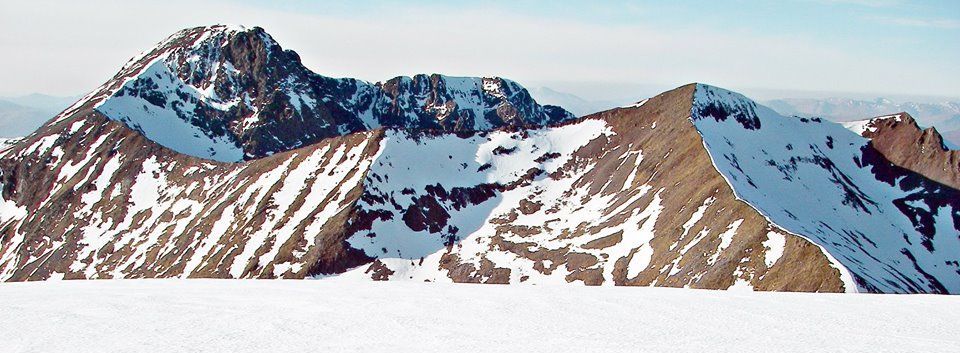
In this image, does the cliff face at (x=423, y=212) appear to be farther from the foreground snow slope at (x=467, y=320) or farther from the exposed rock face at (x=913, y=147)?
the exposed rock face at (x=913, y=147)

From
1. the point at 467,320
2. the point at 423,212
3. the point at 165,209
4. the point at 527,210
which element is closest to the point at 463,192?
the point at 423,212

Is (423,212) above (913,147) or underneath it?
above

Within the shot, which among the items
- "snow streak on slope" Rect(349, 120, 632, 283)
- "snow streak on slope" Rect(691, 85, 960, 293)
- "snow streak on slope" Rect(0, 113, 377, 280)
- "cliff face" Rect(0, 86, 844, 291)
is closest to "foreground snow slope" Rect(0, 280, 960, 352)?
"cliff face" Rect(0, 86, 844, 291)

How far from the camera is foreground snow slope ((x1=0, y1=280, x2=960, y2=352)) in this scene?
16328mm

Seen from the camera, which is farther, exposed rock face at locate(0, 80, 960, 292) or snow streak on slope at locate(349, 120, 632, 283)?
snow streak on slope at locate(349, 120, 632, 283)

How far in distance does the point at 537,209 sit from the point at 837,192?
60221 millimetres

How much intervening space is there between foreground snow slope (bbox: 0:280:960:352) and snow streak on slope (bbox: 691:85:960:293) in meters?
57.0

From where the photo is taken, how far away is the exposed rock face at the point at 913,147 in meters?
139

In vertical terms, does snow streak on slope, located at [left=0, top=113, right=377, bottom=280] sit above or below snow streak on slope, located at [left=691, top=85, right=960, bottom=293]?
above

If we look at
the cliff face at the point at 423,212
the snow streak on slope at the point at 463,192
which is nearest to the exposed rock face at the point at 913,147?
the cliff face at the point at 423,212

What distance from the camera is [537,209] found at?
13488 cm

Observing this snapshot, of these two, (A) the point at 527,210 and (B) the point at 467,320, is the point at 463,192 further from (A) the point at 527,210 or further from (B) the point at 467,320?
(B) the point at 467,320

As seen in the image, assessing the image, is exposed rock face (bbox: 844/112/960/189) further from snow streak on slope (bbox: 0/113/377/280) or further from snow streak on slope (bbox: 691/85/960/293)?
snow streak on slope (bbox: 0/113/377/280)

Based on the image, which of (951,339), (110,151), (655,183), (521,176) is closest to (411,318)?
(951,339)
